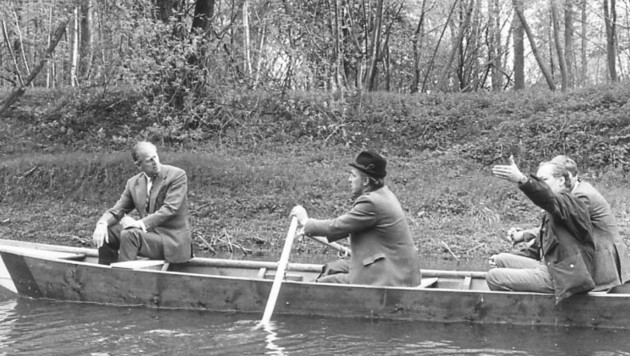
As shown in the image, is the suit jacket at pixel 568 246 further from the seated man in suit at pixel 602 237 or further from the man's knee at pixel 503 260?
the man's knee at pixel 503 260

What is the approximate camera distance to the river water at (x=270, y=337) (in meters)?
6.24

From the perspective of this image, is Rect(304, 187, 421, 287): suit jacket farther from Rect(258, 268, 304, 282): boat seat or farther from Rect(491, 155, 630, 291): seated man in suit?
Rect(491, 155, 630, 291): seated man in suit

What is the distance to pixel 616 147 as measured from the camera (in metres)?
15.4

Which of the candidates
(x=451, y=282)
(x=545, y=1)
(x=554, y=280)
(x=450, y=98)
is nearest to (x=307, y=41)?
(x=450, y=98)

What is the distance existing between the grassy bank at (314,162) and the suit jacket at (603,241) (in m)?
5.33

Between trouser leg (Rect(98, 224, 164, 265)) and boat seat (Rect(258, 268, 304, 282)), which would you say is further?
boat seat (Rect(258, 268, 304, 282))

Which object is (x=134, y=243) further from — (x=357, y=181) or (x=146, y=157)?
(x=357, y=181)

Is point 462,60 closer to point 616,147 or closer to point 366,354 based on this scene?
point 616,147

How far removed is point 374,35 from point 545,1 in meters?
6.04

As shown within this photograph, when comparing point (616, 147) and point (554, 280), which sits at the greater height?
point (616, 147)

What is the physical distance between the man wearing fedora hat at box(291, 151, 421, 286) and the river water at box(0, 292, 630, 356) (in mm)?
458

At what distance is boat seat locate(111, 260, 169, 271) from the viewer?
315 inches

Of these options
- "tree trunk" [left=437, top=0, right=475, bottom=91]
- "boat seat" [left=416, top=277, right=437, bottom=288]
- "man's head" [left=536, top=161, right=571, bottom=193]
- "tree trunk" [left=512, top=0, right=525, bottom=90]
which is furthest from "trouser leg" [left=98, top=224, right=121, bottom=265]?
"tree trunk" [left=512, top=0, right=525, bottom=90]

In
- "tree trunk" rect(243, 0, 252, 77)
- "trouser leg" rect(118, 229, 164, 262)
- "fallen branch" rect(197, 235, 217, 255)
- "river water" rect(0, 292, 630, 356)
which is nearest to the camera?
"river water" rect(0, 292, 630, 356)
